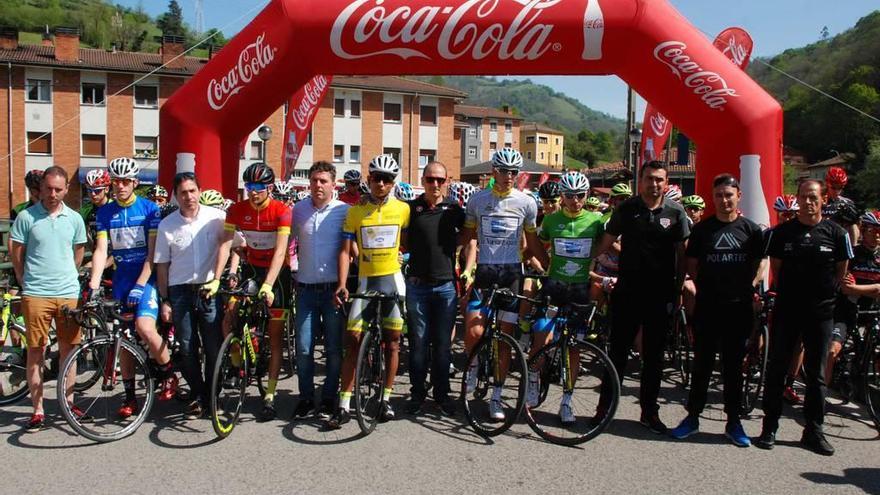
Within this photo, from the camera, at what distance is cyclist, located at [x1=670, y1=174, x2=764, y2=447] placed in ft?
16.2

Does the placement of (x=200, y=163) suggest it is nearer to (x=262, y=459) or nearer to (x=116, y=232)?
(x=116, y=232)

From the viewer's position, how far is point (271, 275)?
5.16m

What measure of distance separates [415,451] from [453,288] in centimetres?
144

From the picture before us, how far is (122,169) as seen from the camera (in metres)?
5.51

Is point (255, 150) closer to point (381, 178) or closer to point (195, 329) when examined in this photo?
point (195, 329)

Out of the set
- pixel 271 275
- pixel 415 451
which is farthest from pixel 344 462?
pixel 271 275

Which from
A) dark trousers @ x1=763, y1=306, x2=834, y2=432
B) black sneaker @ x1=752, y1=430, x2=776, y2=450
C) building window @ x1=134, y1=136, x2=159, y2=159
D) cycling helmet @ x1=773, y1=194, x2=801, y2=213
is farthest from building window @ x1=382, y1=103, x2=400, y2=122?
black sneaker @ x1=752, y1=430, x2=776, y2=450

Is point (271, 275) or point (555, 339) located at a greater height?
point (271, 275)

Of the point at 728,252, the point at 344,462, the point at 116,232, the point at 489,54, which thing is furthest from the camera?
the point at 489,54

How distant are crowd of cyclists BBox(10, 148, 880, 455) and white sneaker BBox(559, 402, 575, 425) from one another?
16mm

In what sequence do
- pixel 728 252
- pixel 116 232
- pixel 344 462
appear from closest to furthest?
pixel 344 462 < pixel 728 252 < pixel 116 232

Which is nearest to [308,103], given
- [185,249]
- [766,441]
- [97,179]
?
[97,179]

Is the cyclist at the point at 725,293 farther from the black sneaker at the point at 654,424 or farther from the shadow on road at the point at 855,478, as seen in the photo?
the shadow on road at the point at 855,478

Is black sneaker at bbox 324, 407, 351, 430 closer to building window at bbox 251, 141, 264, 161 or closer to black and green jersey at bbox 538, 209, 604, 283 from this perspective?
black and green jersey at bbox 538, 209, 604, 283
